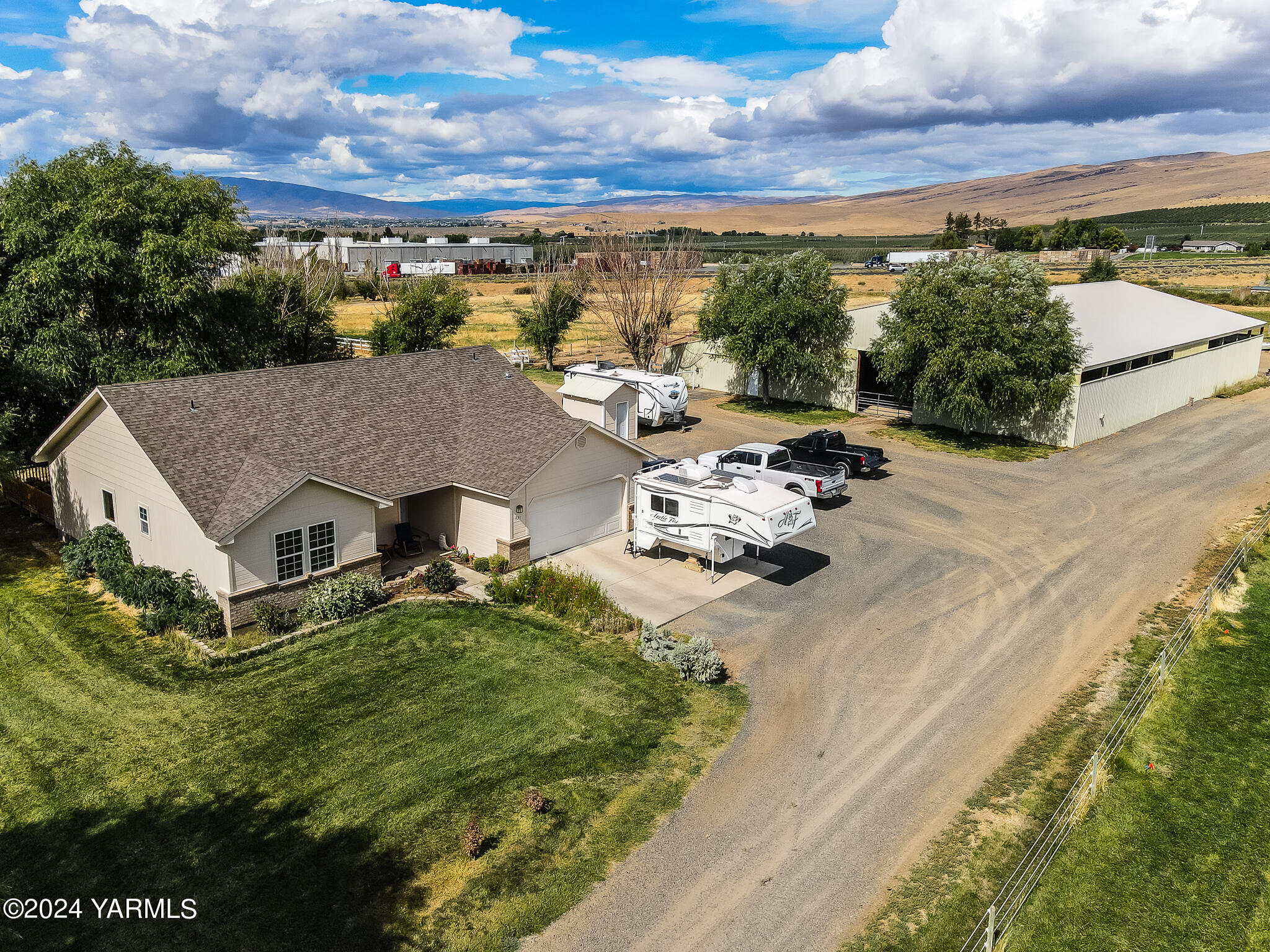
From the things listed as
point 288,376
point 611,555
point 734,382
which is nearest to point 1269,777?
point 611,555

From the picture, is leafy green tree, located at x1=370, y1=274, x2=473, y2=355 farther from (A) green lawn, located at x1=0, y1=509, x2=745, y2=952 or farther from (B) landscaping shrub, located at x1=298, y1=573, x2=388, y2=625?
(A) green lawn, located at x1=0, y1=509, x2=745, y2=952

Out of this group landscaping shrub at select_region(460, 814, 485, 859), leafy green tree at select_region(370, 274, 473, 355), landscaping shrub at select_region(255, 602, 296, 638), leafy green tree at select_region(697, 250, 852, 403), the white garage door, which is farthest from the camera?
leafy green tree at select_region(370, 274, 473, 355)

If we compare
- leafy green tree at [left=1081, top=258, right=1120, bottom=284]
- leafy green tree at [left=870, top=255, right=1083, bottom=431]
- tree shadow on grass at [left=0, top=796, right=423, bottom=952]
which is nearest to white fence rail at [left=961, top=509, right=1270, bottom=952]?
tree shadow on grass at [left=0, top=796, right=423, bottom=952]

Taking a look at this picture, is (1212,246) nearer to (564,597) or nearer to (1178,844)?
(564,597)

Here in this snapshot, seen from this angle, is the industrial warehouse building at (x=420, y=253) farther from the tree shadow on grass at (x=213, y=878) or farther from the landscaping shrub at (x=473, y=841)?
the landscaping shrub at (x=473, y=841)

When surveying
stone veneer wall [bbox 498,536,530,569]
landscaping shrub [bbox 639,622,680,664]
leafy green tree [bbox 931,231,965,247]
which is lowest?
landscaping shrub [bbox 639,622,680,664]

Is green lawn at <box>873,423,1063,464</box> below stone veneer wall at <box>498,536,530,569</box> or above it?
above
